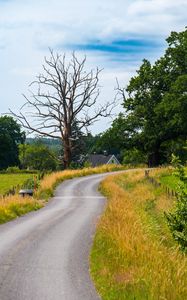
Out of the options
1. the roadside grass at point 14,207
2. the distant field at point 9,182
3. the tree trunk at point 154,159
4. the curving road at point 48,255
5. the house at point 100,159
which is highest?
the house at point 100,159

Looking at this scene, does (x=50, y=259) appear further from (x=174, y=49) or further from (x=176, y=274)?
(x=174, y=49)

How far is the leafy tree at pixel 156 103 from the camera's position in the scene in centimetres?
6331

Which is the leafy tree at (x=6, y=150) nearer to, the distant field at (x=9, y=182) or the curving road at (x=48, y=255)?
the distant field at (x=9, y=182)

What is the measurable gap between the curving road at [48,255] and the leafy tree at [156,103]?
3635 cm

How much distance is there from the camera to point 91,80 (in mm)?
56938

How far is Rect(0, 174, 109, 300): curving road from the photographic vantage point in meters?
10.5

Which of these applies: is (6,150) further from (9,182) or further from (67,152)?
(9,182)

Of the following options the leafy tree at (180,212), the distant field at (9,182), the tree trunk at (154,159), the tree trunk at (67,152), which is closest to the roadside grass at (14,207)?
the leafy tree at (180,212)

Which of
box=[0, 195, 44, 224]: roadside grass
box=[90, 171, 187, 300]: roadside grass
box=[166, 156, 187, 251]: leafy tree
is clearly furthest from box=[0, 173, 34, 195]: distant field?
box=[166, 156, 187, 251]: leafy tree

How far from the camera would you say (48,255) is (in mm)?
14609

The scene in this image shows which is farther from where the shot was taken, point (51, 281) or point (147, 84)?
point (147, 84)

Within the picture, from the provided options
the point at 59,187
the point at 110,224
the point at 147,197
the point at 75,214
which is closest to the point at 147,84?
the point at 59,187

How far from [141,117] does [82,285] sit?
56.0m

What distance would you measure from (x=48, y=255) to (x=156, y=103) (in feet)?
171
